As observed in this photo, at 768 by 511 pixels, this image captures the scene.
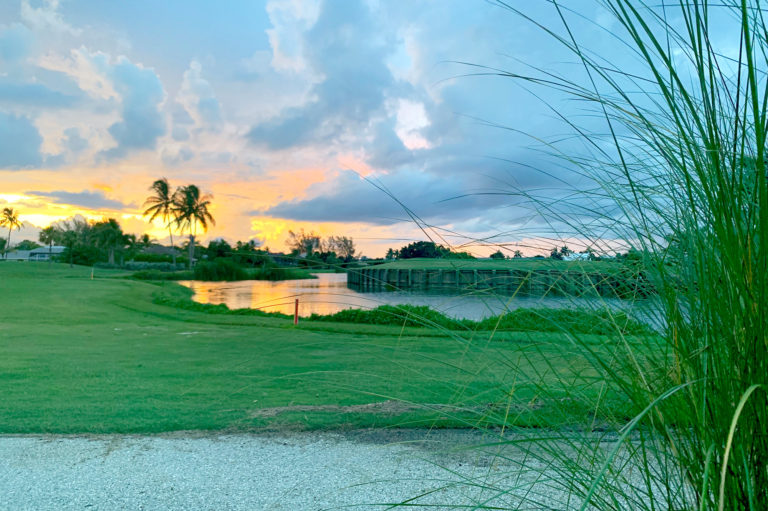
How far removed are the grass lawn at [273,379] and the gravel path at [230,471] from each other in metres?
0.31

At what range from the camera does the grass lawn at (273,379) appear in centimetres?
164

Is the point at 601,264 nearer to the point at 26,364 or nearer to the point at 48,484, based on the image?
the point at 48,484

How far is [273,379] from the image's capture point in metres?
4.40

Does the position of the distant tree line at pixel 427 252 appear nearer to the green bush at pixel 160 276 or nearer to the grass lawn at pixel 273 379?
the grass lawn at pixel 273 379

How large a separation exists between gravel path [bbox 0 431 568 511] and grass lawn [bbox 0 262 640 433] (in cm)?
31

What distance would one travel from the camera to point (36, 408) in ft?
15.2

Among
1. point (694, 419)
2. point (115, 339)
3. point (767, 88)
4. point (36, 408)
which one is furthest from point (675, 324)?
point (115, 339)

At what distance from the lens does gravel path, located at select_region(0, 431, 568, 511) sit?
9.23 ft

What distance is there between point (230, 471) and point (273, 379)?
1214mm

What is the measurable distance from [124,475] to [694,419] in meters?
3.20

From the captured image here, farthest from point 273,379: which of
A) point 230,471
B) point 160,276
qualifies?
point 160,276

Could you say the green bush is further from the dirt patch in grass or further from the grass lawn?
the dirt patch in grass

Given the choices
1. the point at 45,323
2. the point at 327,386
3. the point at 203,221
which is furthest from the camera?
the point at 203,221

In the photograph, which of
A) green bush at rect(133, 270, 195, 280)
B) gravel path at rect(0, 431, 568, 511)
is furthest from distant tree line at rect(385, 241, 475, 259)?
green bush at rect(133, 270, 195, 280)
